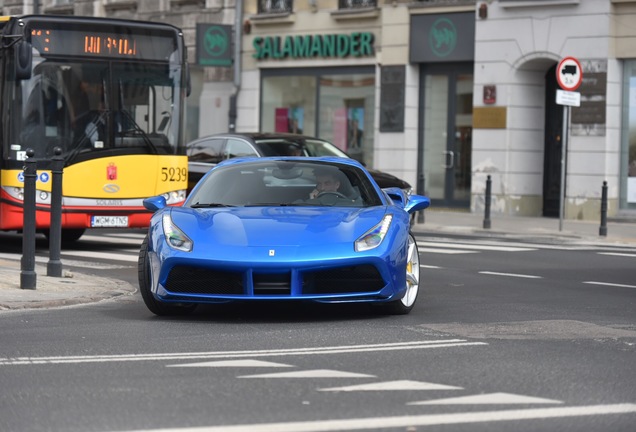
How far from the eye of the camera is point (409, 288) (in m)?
11.5

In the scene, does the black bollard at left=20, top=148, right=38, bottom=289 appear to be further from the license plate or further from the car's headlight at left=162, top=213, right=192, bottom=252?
the license plate

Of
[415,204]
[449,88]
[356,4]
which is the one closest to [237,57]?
[356,4]

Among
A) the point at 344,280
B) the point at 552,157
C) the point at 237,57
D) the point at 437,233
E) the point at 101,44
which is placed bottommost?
the point at 437,233

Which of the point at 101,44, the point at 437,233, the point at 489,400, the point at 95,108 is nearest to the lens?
the point at 489,400

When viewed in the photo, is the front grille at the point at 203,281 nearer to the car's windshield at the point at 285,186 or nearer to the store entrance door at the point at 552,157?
the car's windshield at the point at 285,186

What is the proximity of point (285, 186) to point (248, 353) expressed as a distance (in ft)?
11.1

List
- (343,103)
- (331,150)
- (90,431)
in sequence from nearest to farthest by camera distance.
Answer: (90,431)
(331,150)
(343,103)

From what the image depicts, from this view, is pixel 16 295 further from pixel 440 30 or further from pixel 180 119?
pixel 440 30

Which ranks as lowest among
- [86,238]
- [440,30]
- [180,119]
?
[86,238]

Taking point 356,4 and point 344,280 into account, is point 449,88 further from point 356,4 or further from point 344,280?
point 344,280

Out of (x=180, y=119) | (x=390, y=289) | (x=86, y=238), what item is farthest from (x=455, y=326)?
(x=86, y=238)

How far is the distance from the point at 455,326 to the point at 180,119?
10464mm

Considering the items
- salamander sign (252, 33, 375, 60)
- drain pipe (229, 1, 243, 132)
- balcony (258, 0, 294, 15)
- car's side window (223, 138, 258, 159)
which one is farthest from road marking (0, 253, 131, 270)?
drain pipe (229, 1, 243, 132)

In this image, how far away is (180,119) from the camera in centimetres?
2050
